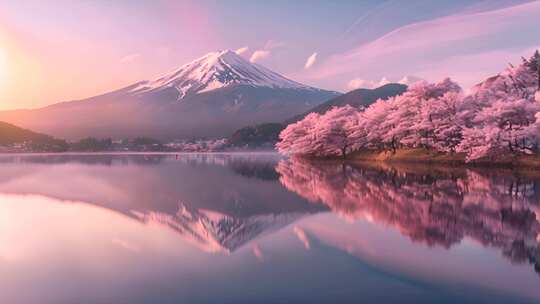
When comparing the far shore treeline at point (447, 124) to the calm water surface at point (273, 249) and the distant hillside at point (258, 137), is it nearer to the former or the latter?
the calm water surface at point (273, 249)

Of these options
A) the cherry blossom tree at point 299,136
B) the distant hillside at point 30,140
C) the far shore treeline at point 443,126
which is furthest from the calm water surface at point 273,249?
the distant hillside at point 30,140

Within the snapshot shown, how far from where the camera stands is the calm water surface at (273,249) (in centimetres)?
683

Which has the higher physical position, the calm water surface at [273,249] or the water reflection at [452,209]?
the water reflection at [452,209]

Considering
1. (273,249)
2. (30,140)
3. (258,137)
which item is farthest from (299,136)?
(30,140)

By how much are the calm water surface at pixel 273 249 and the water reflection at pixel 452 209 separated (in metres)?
0.05

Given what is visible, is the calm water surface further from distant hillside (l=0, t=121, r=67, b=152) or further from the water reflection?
distant hillside (l=0, t=121, r=67, b=152)

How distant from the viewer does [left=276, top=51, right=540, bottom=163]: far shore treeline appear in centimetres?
3678

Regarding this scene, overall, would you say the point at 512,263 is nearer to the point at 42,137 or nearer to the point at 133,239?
the point at 133,239

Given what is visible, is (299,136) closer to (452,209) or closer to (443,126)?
(443,126)

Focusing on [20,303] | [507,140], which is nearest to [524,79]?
[507,140]

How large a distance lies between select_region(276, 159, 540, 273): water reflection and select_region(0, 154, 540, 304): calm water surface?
0.17ft

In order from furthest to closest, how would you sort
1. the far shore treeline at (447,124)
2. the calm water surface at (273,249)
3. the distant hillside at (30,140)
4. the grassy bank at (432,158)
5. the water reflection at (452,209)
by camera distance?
1. the distant hillside at (30,140)
2. the far shore treeline at (447,124)
3. the grassy bank at (432,158)
4. the water reflection at (452,209)
5. the calm water surface at (273,249)

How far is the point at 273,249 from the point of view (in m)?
9.59

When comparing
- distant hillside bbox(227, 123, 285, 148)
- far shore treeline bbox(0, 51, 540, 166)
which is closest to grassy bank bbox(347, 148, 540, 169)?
far shore treeline bbox(0, 51, 540, 166)
